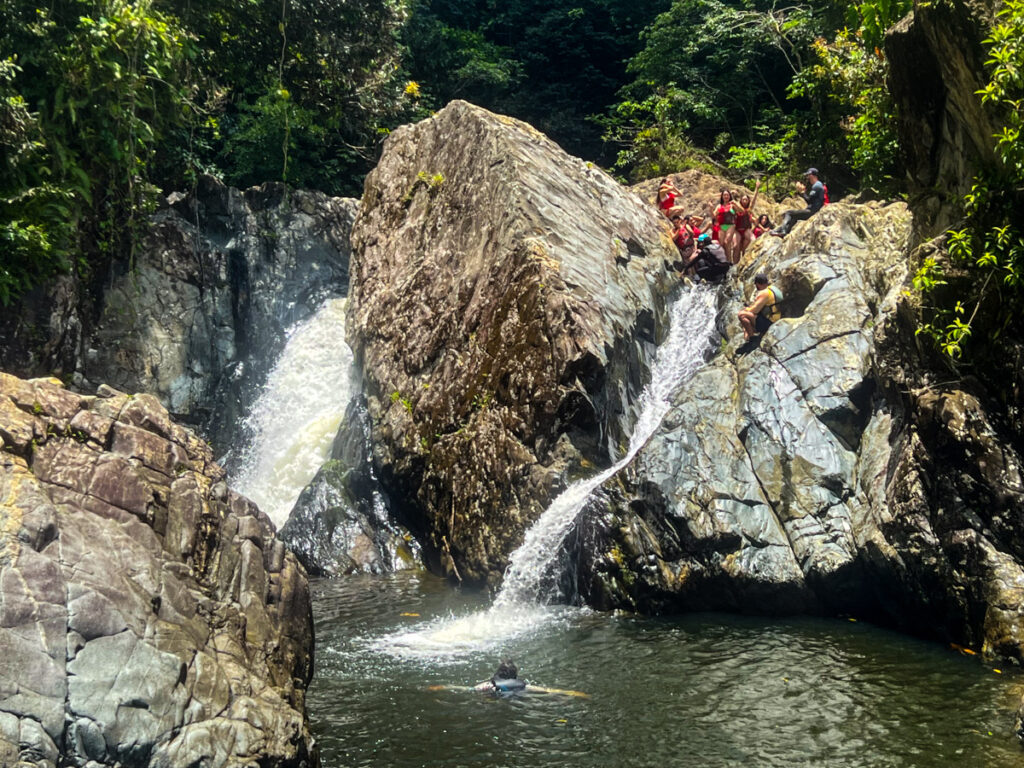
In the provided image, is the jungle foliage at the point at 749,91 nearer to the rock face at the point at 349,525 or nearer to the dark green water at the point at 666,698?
the rock face at the point at 349,525

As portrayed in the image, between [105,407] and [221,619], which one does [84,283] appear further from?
[221,619]

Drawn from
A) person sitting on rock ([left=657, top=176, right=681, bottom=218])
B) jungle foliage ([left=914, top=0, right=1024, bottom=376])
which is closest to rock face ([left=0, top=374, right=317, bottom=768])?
jungle foliage ([left=914, top=0, right=1024, bottom=376])

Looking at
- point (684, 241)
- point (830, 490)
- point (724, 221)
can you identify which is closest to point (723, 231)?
point (724, 221)

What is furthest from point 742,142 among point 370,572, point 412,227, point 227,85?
point 370,572

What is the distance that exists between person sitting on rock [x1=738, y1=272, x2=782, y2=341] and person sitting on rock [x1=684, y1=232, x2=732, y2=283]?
416 cm

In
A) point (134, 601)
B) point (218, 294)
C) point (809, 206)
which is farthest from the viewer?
point (218, 294)

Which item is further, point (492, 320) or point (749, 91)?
point (749, 91)

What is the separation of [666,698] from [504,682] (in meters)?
1.52

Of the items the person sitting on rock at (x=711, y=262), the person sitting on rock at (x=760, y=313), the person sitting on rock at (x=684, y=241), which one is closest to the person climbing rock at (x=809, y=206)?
the person sitting on rock at (x=711, y=262)

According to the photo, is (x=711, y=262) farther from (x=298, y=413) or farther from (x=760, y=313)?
(x=298, y=413)

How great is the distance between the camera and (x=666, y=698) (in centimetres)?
839

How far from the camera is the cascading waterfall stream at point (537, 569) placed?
10.7 metres

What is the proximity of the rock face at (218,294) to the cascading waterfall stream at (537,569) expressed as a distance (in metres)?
9.63

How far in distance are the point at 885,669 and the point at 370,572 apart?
27.2 ft
